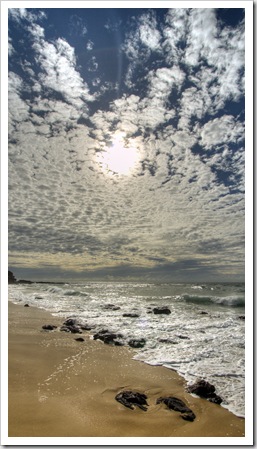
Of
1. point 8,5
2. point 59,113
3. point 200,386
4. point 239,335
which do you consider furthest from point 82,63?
point 239,335

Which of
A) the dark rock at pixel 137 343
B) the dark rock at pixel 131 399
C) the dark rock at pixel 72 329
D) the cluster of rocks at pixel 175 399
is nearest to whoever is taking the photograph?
the cluster of rocks at pixel 175 399

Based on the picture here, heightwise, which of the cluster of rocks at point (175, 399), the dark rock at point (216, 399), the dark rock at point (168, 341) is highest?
the cluster of rocks at point (175, 399)

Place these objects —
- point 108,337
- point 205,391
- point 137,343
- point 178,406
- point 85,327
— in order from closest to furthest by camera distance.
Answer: point 178,406, point 205,391, point 137,343, point 108,337, point 85,327

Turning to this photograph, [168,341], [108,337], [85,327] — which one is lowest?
[85,327]

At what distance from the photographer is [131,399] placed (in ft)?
14.2

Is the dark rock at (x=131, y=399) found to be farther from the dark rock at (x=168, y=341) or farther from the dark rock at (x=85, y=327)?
the dark rock at (x=85, y=327)

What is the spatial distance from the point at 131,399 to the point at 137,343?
3787 mm

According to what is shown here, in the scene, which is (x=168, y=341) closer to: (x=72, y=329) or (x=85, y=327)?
(x=85, y=327)

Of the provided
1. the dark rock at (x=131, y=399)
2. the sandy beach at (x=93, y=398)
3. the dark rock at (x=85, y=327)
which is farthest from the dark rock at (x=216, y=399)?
the dark rock at (x=85, y=327)

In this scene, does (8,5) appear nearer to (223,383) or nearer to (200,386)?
(200,386)

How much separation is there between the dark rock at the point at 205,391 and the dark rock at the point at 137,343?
2.98 m

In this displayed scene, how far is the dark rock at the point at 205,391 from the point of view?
180 inches

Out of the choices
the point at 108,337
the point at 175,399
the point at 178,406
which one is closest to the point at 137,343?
the point at 108,337

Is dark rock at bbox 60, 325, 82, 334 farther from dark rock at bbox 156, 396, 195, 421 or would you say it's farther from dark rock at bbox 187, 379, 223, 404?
dark rock at bbox 156, 396, 195, 421
